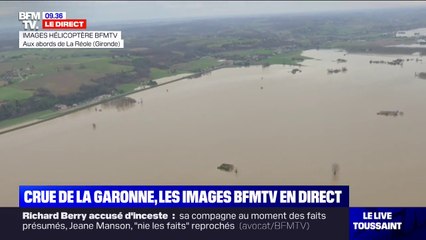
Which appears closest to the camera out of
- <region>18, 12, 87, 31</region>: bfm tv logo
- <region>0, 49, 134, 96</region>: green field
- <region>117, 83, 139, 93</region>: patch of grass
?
<region>18, 12, 87, 31</region>: bfm tv logo

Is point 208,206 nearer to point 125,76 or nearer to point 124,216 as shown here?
point 124,216

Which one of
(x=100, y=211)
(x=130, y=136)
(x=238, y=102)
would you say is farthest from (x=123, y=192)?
(x=238, y=102)

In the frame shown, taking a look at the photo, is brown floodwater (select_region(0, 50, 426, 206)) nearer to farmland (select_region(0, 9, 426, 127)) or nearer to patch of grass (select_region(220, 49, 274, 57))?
farmland (select_region(0, 9, 426, 127))

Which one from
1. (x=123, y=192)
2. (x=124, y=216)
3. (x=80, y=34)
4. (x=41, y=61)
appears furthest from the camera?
(x=41, y=61)

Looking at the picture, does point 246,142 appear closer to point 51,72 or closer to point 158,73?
point 51,72

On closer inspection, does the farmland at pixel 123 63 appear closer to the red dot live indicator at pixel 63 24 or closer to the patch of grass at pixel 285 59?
the patch of grass at pixel 285 59

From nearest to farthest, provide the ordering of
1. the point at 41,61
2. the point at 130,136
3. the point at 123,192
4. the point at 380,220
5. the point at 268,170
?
the point at 380,220 → the point at 123,192 → the point at 268,170 → the point at 130,136 → the point at 41,61

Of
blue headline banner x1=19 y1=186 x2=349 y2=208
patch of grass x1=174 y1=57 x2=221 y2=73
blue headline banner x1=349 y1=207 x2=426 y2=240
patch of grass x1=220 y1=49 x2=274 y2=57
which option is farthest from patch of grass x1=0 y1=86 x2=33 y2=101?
patch of grass x1=220 y1=49 x2=274 y2=57
